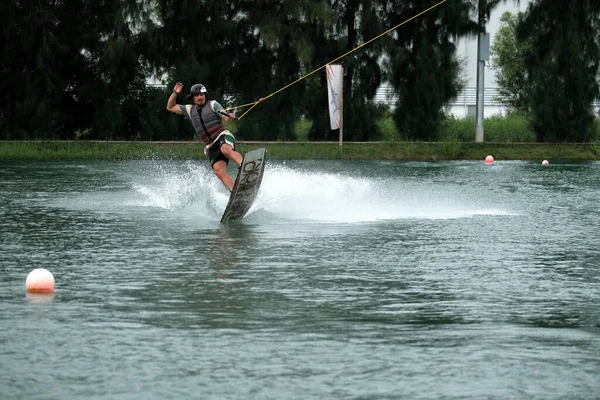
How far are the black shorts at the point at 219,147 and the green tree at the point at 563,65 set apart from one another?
1867cm

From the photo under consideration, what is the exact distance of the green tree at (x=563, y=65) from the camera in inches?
1358

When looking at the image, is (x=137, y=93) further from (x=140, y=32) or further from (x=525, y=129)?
(x=525, y=129)

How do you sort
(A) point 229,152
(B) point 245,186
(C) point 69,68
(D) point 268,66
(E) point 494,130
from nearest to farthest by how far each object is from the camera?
(B) point 245,186 < (A) point 229,152 < (C) point 69,68 < (D) point 268,66 < (E) point 494,130

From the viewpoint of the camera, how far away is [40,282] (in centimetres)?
982

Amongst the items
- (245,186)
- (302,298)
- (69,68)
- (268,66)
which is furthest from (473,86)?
(302,298)

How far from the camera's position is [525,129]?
36.4 metres

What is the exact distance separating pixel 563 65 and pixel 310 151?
7081mm

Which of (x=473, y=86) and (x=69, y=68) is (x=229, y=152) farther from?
(x=473, y=86)

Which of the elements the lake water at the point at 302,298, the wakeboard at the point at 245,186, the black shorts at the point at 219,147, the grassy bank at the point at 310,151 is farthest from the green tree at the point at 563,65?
the wakeboard at the point at 245,186

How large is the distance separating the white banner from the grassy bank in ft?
2.53

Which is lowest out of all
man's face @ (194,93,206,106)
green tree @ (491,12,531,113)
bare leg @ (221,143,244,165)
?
bare leg @ (221,143,244,165)

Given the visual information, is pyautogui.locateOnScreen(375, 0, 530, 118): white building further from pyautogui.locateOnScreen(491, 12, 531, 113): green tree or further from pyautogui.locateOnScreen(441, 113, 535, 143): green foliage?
pyautogui.locateOnScreen(441, 113, 535, 143): green foliage

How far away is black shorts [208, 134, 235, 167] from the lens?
17.5 meters

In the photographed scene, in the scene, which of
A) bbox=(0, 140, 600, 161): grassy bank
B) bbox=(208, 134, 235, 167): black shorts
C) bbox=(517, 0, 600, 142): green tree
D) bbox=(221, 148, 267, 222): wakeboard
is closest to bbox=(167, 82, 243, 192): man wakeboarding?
bbox=(208, 134, 235, 167): black shorts
